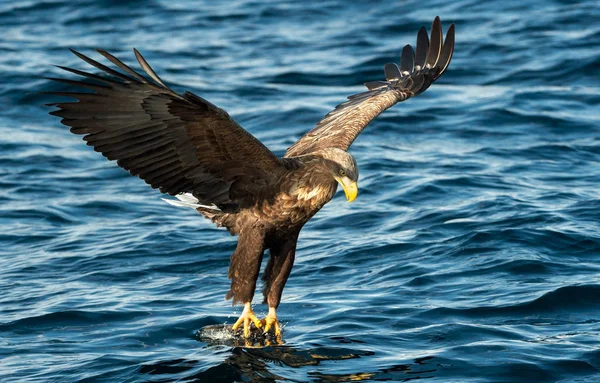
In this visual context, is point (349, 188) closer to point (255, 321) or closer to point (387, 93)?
point (255, 321)

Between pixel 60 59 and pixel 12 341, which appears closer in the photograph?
pixel 12 341

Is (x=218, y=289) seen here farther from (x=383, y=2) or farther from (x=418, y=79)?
(x=383, y=2)

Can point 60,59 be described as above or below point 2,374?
above

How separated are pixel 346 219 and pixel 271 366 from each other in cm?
333

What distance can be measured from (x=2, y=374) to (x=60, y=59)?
8697 mm

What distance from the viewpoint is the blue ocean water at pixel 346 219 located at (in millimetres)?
6410

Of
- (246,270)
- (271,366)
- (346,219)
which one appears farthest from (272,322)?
(346,219)

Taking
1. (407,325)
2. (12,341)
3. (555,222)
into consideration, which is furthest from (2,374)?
(555,222)

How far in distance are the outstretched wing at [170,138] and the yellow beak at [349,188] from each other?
16.1 inches

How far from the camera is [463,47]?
14688 mm

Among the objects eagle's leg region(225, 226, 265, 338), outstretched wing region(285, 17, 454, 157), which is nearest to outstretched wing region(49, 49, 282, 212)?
eagle's leg region(225, 226, 265, 338)

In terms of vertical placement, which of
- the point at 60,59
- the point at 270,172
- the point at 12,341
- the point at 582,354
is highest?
the point at 60,59

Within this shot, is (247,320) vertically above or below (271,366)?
above

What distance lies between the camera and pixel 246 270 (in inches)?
257
